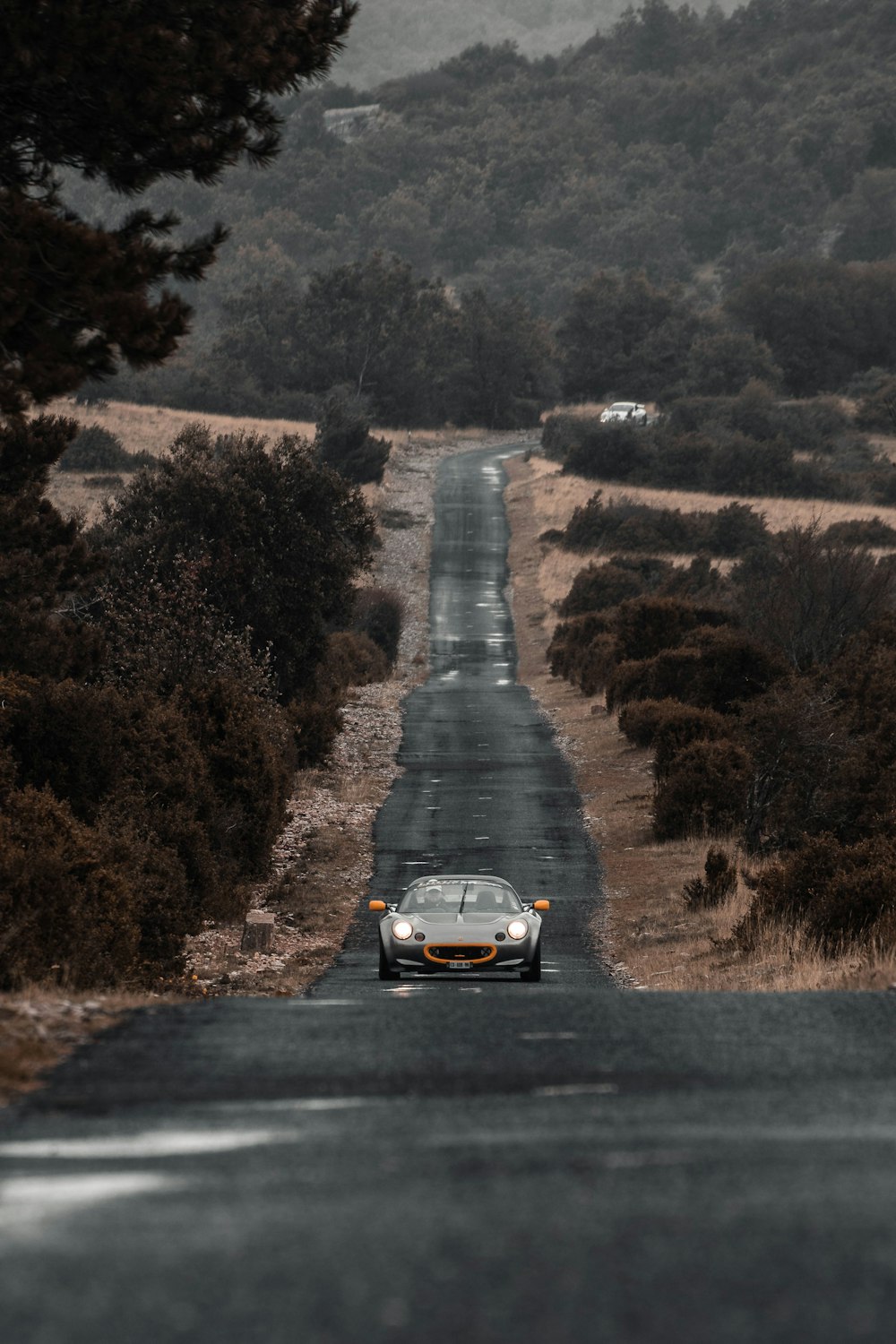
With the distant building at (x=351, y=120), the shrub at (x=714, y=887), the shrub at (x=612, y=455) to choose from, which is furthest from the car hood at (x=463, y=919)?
the distant building at (x=351, y=120)

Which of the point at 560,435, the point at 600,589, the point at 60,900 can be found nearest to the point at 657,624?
the point at 600,589

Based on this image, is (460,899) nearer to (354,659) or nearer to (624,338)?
(354,659)

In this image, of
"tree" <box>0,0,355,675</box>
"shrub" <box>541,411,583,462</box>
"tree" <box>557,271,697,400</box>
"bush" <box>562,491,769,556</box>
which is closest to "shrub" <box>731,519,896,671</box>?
"tree" <box>0,0,355,675</box>

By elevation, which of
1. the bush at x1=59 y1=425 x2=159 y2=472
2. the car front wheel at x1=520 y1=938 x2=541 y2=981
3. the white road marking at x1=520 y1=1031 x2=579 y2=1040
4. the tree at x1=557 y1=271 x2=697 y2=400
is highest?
the tree at x1=557 y1=271 x2=697 y2=400

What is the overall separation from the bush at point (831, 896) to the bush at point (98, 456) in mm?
61499

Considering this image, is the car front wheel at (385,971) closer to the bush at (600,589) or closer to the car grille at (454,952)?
the car grille at (454,952)

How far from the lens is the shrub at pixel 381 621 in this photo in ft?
190

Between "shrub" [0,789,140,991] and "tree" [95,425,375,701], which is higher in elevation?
"tree" [95,425,375,701]

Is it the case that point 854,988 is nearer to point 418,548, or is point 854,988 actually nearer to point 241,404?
point 418,548

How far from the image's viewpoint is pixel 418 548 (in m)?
77.8

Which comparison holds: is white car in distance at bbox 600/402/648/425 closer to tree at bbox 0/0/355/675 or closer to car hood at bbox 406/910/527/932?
car hood at bbox 406/910/527/932

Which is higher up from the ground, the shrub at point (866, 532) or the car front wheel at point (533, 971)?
the shrub at point (866, 532)

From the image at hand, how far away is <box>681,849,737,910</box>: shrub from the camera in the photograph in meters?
23.3

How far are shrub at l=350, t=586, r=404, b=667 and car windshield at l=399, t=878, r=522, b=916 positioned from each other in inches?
1527
